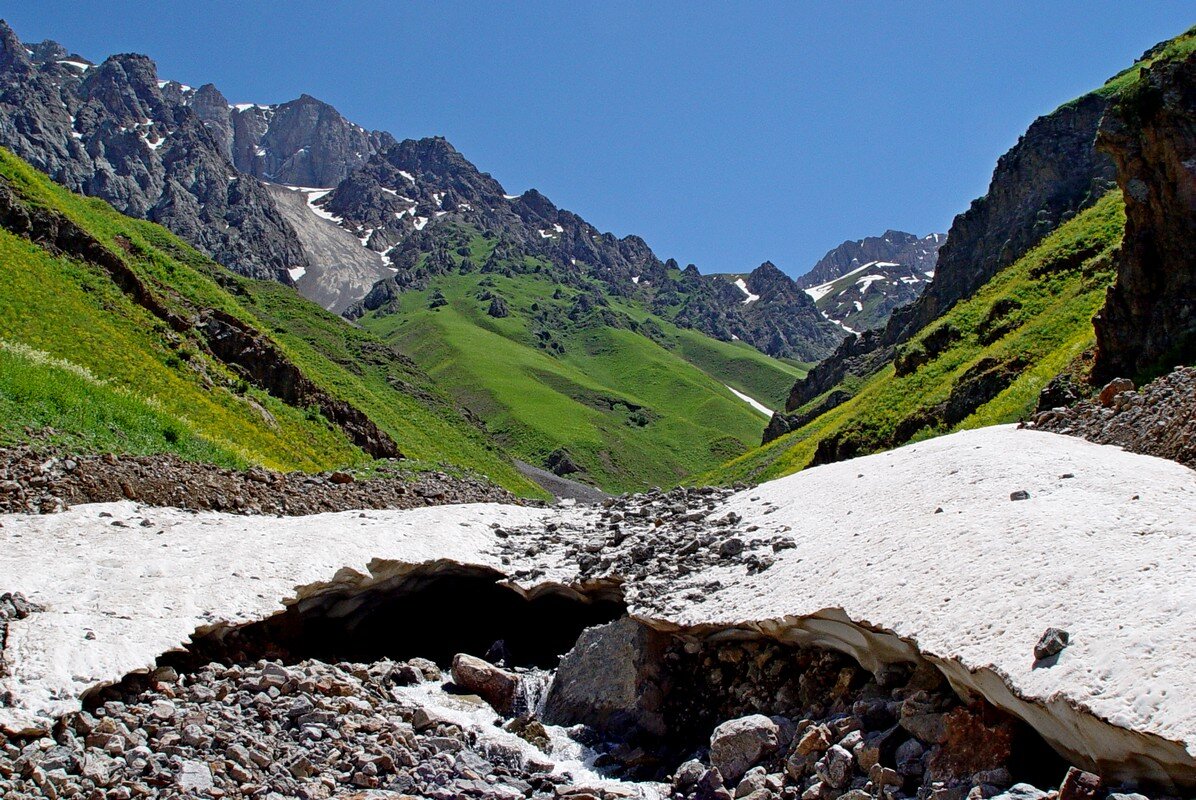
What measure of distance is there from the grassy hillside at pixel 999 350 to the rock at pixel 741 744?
21130 mm

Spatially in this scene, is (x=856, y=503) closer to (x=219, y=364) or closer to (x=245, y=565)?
(x=245, y=565)

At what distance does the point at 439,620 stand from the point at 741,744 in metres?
10.9

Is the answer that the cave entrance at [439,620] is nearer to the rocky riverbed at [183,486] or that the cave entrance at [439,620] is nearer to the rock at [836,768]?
the rocky riverbed at [183,486]

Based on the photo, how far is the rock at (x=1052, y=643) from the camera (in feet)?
28.5

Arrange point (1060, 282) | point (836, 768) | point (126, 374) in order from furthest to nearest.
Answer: point (1060, 282) < point (126, 374) < point (836, 768)

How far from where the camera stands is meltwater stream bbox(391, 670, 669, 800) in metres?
12.0

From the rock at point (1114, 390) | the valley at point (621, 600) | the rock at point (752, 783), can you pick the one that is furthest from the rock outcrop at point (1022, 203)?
the rock at point (752, 783)

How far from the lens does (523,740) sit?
13625 millimetres

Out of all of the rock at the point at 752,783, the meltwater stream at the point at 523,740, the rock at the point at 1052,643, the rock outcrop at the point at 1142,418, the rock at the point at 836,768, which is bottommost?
the meltwater stream at the point at 523,740

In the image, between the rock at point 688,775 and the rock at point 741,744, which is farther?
the rock at point 688,775

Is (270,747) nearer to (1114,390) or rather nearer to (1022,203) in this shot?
(1114,390)

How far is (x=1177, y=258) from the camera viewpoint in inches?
934

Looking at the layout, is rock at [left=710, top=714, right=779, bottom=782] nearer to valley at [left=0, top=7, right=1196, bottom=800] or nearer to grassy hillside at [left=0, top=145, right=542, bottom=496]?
valley at [left=0, top=7, right=1196, bottom=800]

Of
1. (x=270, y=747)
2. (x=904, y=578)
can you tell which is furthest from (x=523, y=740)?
(x=904, y=578)
